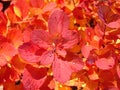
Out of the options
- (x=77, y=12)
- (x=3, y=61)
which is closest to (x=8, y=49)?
(x=3, y=61)

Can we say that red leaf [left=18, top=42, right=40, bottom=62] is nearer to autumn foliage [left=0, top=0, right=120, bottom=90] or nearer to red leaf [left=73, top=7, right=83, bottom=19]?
autumn foliage [left=0, top=0, right=120, bottom=90]

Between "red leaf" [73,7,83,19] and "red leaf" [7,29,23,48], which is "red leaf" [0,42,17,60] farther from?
"red leaf" [73,7,83,19]

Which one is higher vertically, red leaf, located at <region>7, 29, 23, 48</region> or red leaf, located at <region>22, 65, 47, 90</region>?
red leaf, located at <region>7, 29, 23, 48</region>

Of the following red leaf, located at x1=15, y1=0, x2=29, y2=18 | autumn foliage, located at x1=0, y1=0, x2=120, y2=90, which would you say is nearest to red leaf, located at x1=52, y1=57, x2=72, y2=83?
autumn foliage, located at x1=0, y1=0, x2=120, y2=90

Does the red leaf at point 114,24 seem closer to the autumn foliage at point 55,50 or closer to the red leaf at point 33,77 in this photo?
the autumn foliage at point 55,50

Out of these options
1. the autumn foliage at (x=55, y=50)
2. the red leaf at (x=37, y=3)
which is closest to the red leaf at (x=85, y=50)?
the autumn foliage at (x=55, y=50)

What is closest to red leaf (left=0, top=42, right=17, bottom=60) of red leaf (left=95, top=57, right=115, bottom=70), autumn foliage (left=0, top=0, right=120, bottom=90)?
autumn foliage (left=0, top=0, right=120, bottom=90)

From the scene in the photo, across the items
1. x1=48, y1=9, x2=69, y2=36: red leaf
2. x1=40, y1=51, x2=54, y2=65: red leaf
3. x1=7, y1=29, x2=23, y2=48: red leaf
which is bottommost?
x1=40, y1=51, x2=54, y2=65: red leaf

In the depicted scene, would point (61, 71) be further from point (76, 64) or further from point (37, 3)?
point (37, 3)
